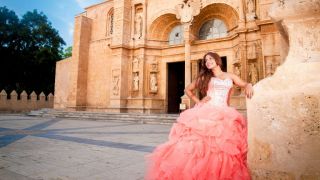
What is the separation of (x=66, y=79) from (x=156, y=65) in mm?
9564

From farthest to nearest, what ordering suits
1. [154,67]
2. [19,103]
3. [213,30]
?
[19,103], [154,67], [213,30]

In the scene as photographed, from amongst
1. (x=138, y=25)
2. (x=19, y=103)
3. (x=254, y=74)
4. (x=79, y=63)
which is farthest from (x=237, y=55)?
(x=19, y=103)

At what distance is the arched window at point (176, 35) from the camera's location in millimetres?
17438

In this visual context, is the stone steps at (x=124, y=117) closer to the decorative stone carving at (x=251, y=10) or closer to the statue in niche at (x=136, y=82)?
the statue in niche at (x=136, y=82)

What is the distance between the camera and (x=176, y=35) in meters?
17.8

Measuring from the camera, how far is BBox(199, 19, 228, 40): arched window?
1585 centimetres

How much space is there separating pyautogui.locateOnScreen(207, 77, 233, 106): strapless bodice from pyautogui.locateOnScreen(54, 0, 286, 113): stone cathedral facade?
1040 cm

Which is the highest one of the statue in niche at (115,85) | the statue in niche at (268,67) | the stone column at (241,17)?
the stone column at (241,17)

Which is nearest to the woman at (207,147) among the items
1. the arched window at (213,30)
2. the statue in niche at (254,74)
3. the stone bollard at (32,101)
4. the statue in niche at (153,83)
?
the statue in niche at (254,74)

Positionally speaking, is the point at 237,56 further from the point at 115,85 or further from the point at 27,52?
the point at 27,52

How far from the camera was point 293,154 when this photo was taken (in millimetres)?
1468

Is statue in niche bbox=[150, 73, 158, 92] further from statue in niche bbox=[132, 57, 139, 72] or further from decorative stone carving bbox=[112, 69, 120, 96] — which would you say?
Result: decorative stone carving bbox=[112, 69, 120, 96]

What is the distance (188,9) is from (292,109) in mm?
14576

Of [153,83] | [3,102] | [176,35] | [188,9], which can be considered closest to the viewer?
[188,9]
